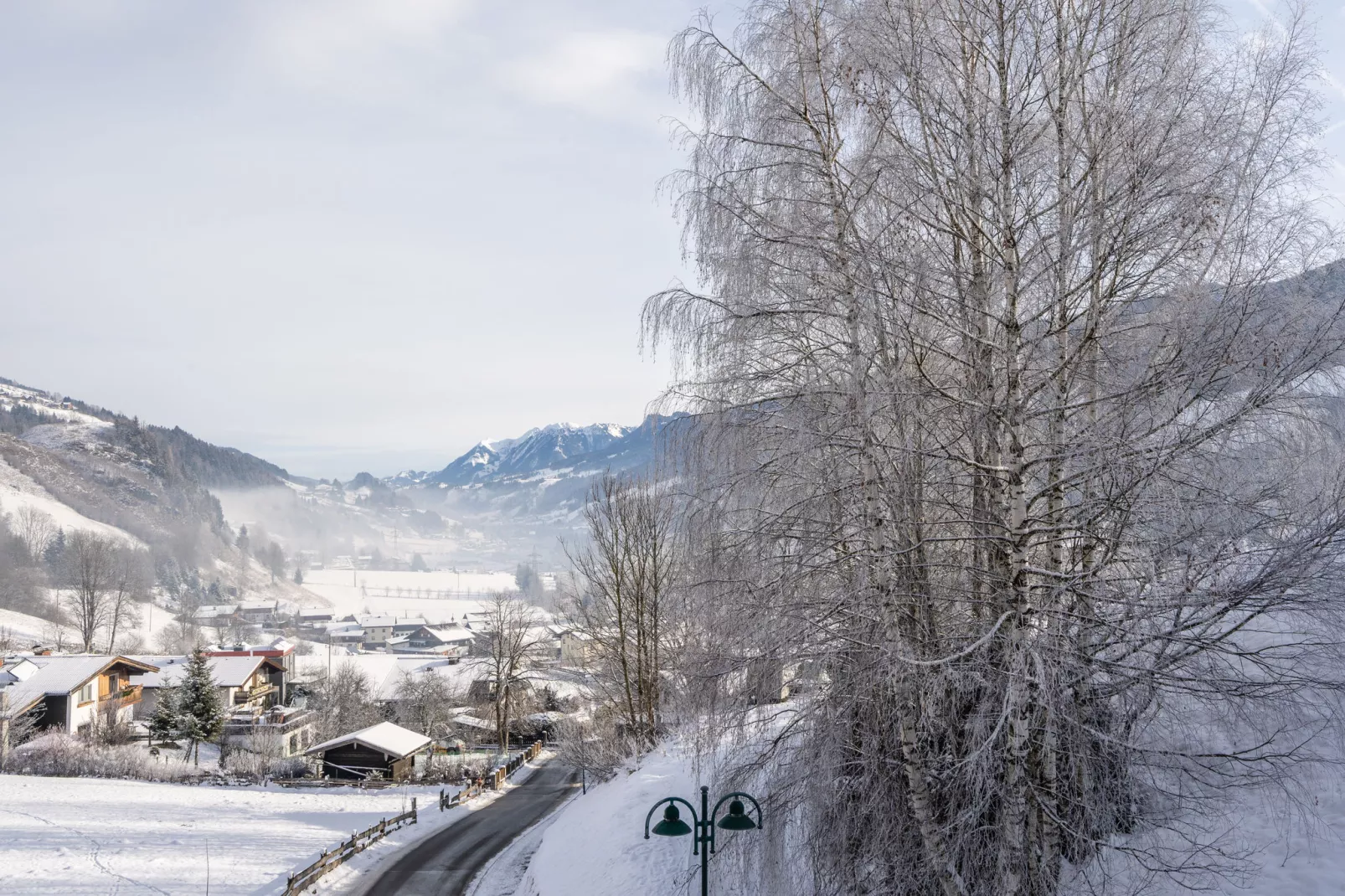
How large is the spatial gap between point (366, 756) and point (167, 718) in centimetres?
1153

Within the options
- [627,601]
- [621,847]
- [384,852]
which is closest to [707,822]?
[621,847]

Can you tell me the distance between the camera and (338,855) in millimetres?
21328

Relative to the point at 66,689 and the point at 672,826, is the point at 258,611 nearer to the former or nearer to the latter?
the point at 66,689

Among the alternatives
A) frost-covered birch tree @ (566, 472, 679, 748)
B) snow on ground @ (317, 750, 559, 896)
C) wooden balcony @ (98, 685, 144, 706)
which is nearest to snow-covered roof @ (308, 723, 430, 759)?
snow on ground @ (317, 750, 559, 896)

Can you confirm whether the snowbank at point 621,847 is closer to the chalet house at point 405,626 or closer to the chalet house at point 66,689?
the chalet house at point 66,689

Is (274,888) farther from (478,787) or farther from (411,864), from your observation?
(478,787)

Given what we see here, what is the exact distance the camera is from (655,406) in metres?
7.57

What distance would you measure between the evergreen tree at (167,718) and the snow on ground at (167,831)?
32.1ft

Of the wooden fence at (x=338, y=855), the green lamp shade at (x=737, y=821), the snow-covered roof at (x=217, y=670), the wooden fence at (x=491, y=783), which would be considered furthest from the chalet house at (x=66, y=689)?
the green lamp shade at (x=737, y=821)

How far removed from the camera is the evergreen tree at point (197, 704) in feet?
138

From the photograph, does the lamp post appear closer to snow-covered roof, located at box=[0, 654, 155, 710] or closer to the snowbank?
the snowbank

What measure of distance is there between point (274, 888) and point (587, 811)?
732cm

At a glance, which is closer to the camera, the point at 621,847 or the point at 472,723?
the point at 621,847

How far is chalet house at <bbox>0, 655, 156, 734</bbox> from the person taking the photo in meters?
42.3
